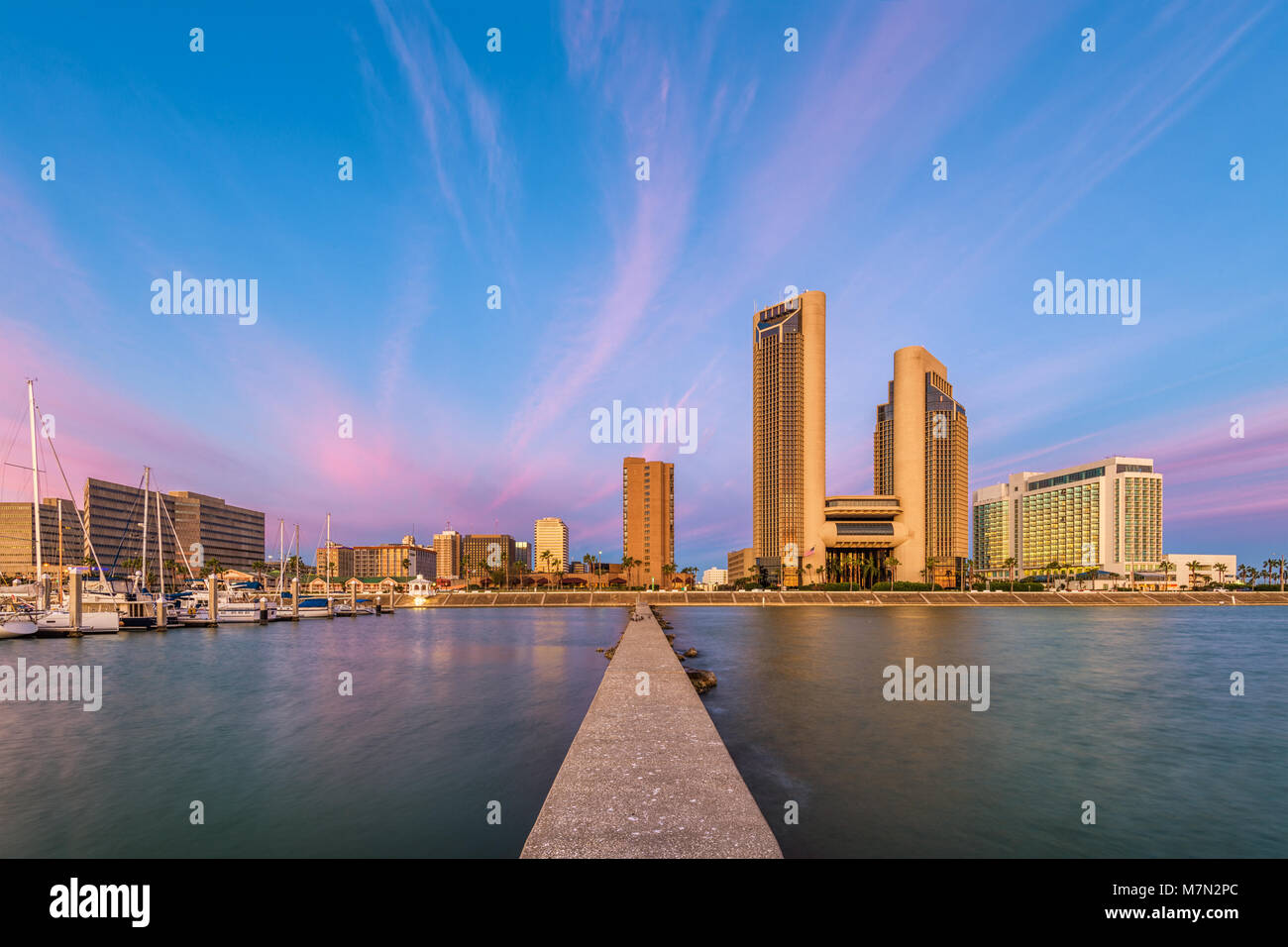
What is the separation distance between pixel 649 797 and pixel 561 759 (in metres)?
10.8

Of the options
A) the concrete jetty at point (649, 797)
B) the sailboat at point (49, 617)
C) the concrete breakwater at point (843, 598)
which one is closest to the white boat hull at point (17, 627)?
the sailboat at point (49, 617)

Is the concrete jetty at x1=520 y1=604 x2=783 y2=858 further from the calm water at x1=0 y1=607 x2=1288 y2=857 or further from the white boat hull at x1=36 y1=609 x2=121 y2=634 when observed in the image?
the white boat hull at x1=36 y1=609 x2=121 y2=634

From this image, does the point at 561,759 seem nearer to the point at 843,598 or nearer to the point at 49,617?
the point at 49,617

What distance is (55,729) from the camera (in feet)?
82.0

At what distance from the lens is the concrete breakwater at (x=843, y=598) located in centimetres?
14375

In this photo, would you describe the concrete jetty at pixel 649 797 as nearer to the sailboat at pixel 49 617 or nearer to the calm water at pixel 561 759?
the calm water at pixel 561 759

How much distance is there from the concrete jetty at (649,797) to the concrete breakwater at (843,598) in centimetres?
12875

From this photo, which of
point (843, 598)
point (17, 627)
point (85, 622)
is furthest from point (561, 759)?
point (843, 598)

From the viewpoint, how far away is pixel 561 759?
749 inches

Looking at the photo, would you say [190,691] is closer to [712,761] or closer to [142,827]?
[142,827]

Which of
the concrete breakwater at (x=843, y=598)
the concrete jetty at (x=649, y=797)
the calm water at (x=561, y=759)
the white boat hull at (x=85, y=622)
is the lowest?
the concrete breakwater at (x=843, y=598)

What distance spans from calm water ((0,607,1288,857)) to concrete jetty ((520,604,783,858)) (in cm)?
304

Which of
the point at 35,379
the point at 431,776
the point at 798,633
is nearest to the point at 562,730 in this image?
the point at 431,776
